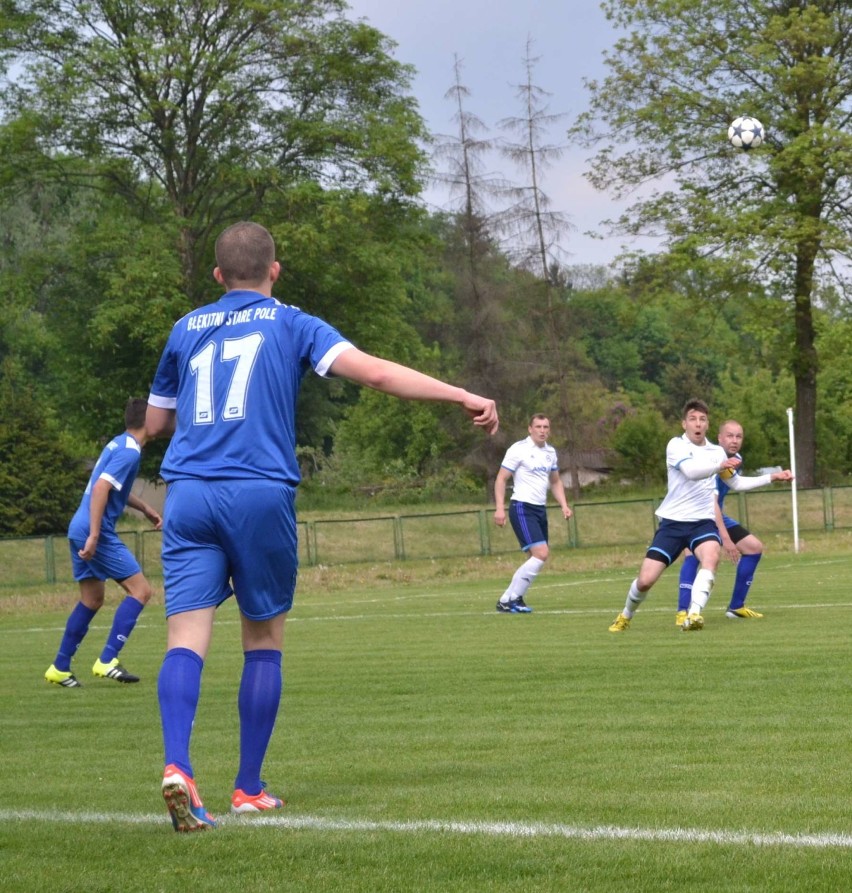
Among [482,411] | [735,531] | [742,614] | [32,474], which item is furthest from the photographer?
[32,474]

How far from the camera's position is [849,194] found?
135ft

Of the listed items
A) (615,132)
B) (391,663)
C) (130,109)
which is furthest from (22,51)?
(391,663)

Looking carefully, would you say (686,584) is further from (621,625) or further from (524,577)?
(524,577)

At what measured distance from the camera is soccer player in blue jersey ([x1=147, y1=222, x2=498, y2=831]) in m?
5.21

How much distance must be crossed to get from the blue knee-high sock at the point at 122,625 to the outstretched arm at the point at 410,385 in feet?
22.5

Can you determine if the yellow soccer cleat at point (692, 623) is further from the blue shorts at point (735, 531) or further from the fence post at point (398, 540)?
the fence post at point (398, 540)

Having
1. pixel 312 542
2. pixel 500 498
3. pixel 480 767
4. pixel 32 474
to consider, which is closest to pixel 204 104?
pixel 32 474

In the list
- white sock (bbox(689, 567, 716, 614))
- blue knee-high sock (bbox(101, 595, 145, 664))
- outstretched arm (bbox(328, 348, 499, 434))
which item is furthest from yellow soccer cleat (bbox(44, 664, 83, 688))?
outstretched arm (bbox(328, 348, 499, 434))

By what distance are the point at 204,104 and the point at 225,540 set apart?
1558 inches

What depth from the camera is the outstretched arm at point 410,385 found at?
498 centimetres

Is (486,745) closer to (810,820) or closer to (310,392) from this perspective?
(810,820)

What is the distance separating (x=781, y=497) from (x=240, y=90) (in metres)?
19.5

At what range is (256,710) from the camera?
5.45m

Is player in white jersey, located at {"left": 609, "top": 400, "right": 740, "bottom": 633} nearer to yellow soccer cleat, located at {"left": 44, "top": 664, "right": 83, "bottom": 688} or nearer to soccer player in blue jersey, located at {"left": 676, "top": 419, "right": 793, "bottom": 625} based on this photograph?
soccer player in blue jersey, located at {"left": 676, "top": 419, "right": 793, "bottom": 625}
